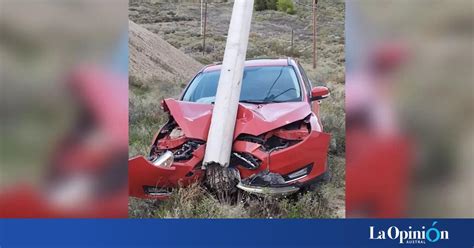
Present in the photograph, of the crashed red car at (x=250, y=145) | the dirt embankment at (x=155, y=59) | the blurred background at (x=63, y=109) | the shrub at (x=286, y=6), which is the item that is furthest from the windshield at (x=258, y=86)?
the blurred background at (x=63, y=109)

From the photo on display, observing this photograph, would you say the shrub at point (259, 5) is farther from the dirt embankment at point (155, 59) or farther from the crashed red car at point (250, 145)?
the dirt embankment at point (155, 59)

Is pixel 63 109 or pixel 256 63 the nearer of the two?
pixel 63 109

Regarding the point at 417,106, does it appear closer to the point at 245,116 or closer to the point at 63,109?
the point at 245,116

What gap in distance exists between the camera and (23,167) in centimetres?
388

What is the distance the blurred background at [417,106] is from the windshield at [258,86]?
460 millimetres

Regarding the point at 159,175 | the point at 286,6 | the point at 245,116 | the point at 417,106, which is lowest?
the point at 159,175

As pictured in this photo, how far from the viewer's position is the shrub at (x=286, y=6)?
4086 mm

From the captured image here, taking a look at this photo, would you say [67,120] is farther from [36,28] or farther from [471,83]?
[471,83]

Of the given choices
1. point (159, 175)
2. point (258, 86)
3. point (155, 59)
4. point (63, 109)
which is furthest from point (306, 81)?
point (63, 109)

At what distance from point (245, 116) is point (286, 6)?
82 centimetres

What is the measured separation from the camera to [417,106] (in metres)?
3.79

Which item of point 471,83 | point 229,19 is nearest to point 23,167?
point 229,19

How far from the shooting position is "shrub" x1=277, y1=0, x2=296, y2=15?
4086mm

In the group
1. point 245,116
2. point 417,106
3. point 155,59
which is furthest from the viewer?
point 155,59
